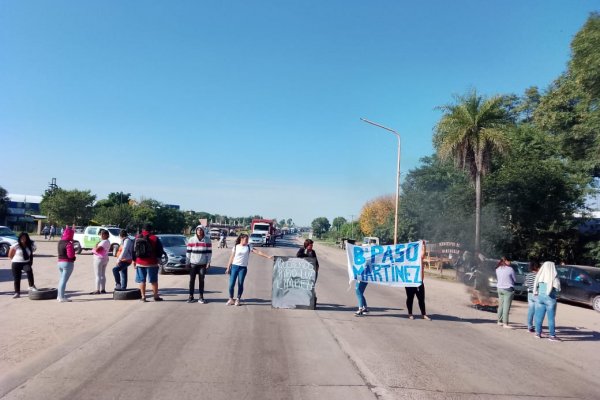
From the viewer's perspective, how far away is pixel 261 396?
17.6 feet

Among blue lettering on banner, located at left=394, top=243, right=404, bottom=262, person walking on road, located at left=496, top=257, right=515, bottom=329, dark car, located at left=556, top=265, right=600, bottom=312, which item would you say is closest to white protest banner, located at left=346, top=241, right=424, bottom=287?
blue lettering on banner, located at left=394, top=243, right=404, bottom=262

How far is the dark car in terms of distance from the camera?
16281 mm

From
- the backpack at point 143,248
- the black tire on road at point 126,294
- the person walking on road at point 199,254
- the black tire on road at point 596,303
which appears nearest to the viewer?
the backpack at point 143,248

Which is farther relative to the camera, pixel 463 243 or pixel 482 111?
pixel 463 243

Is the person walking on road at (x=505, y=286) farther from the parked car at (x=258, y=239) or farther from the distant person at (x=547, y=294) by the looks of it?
the parked car at (x=258, y=239)

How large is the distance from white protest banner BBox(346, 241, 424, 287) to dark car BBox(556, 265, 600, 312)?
28.3 feet

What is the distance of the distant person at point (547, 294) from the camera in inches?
376

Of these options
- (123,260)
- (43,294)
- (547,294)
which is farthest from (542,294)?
(43,294)

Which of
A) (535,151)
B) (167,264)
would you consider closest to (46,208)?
(167,264)

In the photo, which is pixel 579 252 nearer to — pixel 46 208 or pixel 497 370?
pixel 497 370

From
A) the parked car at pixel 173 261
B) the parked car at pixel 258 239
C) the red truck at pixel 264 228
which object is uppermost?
the red truck at pixel 264 228

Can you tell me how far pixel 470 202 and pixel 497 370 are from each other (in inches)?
971

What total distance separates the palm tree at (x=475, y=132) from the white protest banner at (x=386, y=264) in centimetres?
1198

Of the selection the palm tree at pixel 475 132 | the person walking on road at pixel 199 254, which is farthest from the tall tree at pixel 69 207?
the person walking on road at pixel 199 254
